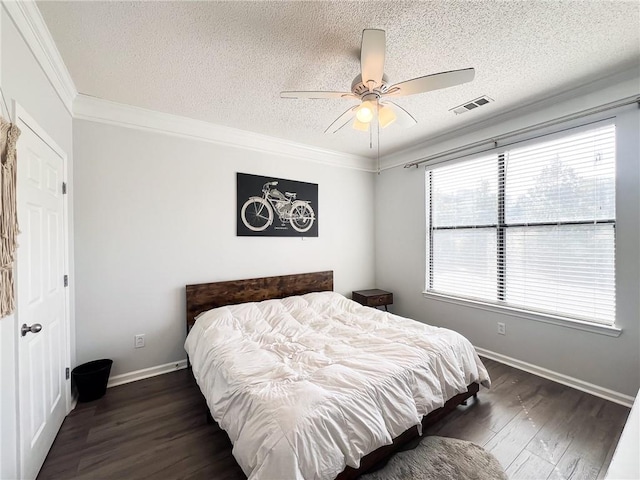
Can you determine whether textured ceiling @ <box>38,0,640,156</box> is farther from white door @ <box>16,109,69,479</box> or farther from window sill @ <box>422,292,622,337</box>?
window sill @ <box>422,292,622,337</box>

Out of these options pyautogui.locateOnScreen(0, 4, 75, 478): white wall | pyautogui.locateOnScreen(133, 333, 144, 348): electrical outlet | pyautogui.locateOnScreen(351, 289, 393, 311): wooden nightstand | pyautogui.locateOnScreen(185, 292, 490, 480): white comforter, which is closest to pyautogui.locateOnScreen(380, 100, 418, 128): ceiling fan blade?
pyautogui.locateOnScreen(185, 292, 490, 480): white comforter

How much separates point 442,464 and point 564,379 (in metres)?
1.77

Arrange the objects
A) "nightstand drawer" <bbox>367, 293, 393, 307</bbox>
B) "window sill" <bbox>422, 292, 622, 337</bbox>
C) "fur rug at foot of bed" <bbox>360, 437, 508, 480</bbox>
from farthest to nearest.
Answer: "nightstand drawer" <bbox>367, 293, 393, 307</bbox>
"window sill" <bbox>422, 292, 622, 337</bbox>
"fur rug at foot of bed" <bbox>360, 437, 508, 480</bbox>

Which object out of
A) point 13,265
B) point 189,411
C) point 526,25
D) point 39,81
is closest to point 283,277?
point 189,411

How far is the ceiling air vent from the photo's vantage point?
8.31 feet

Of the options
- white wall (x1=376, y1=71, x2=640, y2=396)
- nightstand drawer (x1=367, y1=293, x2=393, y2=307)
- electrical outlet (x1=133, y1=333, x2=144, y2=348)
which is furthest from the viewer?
nightstand drawer (x1=367, y1=293, x2=393, y2=307)

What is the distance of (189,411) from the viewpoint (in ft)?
7.08

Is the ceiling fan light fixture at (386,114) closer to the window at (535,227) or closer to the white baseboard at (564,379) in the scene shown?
the window at (535,227)

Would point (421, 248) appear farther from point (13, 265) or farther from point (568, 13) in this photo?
point (13, 265)

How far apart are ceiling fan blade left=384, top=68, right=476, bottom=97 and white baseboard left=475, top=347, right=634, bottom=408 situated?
2764mm

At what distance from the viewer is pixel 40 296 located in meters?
1.67

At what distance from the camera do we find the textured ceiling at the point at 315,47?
5.05ft

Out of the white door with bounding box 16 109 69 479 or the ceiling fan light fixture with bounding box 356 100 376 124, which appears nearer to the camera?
the white door with bounding box 16 109 69 479

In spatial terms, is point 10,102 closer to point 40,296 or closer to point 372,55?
point 40,296
